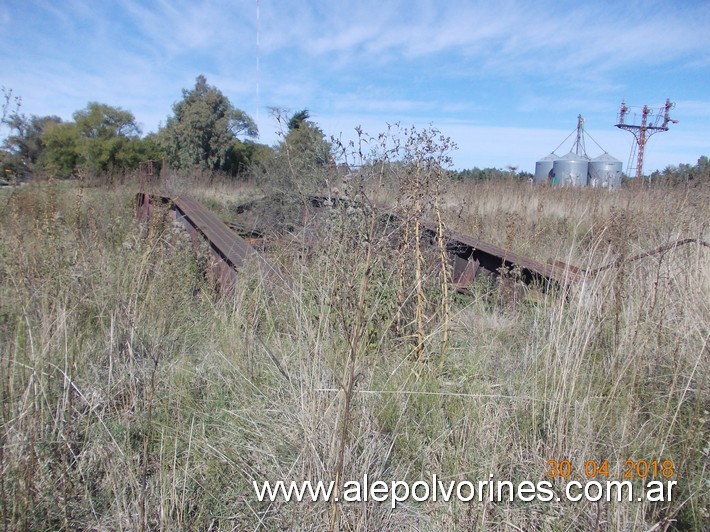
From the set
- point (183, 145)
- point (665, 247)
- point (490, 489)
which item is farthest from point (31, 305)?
point (183, 145)

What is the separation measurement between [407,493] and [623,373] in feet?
3.81

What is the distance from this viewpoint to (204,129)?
98.8 ft

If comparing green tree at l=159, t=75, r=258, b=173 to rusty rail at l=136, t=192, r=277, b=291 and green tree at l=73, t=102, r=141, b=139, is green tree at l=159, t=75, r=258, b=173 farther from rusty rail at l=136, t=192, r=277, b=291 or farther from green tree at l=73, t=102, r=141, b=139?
rusty rail at l=136, t=192, r=277, b=291

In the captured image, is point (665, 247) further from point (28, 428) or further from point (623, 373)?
point (28, 428)

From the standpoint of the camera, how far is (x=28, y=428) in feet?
5.75

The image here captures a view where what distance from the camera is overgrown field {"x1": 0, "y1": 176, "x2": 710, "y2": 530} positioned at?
1.71 m

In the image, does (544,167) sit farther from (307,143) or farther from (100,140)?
(100,140)
